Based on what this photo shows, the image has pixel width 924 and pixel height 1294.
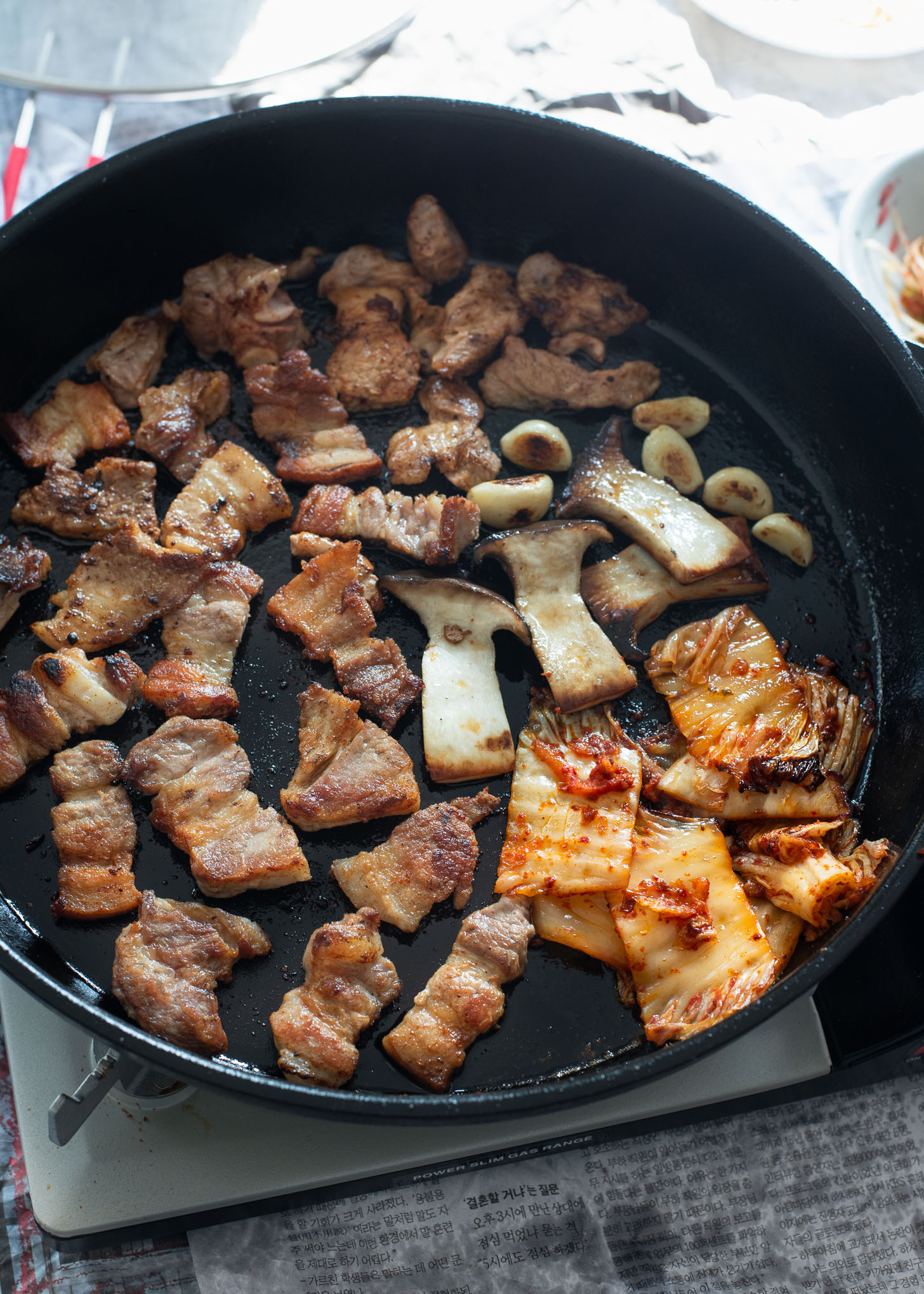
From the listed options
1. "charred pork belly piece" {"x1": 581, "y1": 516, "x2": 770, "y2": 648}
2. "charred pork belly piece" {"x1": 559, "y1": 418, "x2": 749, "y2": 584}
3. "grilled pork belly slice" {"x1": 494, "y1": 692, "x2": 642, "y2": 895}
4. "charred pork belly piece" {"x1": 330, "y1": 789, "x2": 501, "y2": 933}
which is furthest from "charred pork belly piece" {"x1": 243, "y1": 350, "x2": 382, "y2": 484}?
"charred pork belly piece" {"x1": 330, "y1": 789, "x2": 501, "y2": 933}

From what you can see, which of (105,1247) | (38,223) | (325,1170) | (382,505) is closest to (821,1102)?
(325,1170)

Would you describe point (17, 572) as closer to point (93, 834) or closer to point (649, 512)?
point (93, 834)

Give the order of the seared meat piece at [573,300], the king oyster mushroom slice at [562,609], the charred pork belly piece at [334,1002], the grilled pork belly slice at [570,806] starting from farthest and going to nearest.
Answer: the seared meat piece at [573,300]
the king oyster mushroom slice at [562,609]
the grilled pork belly slice at [570,806]
the charred pork belly piece at [334,1002]

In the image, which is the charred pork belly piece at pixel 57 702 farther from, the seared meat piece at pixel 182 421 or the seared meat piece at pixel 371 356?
the seared meat piece at pixel 371 356

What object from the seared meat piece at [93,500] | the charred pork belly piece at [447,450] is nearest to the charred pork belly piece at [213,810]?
the seared meat piece at [93,500]

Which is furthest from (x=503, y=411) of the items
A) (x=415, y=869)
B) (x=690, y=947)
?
(x=690, y=947)

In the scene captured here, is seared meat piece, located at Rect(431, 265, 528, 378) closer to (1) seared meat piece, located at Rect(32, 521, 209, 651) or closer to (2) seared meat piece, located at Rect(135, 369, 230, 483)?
(2) seared meat piece, located at Rect(135, 369, 230, 483)
